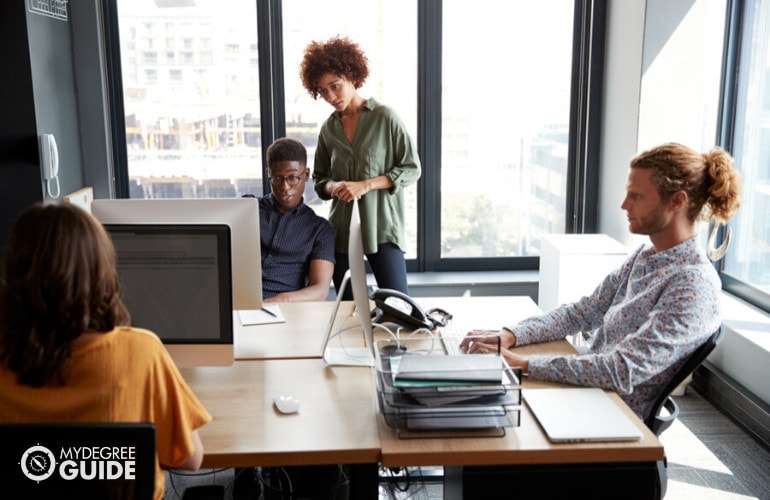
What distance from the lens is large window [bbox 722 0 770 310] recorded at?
3.49 meters

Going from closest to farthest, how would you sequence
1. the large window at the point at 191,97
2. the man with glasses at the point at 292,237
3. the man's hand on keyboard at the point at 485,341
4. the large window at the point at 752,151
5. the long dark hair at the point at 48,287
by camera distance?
the long dark hair at the point at 48,287 < the man's hand on keyboard at the point at 485,341 < the man with glasses at the point at 292,237 < the large window at the point at 752,151 < the large window at the point at 191,97

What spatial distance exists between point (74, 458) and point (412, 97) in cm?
350

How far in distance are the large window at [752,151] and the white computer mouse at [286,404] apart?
8.23 feet

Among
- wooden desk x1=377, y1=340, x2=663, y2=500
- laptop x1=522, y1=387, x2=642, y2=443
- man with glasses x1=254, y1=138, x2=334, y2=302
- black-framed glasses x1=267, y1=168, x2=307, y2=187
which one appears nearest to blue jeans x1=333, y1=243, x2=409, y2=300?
man with glasses x1=254, y1=138, x2=334, y2=302

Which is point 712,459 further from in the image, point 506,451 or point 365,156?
point 365,156

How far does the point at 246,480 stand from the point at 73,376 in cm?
154

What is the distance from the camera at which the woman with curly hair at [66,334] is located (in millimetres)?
1232

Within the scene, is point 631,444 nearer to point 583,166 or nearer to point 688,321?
point 688,321

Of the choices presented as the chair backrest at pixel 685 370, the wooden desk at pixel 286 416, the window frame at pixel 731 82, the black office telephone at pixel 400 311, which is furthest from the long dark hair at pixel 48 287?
the window frame at pixel 731 82

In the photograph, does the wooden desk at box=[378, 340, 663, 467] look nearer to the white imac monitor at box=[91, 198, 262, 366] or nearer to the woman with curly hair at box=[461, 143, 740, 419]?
the woman with curly hair at box=[461, 143, 740, 419]

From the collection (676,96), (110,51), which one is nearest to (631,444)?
(676,96)

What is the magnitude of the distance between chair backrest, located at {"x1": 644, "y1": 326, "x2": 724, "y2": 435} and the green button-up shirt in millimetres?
1709

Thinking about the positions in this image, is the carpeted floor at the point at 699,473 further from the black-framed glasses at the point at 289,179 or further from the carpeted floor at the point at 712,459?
the black-framed glasses at the point at 289,179

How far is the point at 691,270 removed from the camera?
1.89m
